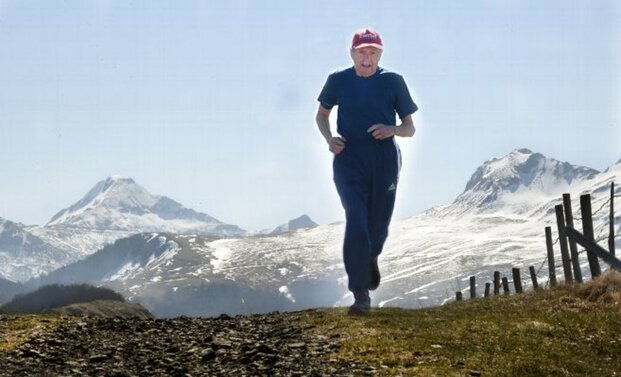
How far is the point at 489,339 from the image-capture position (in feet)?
37.0

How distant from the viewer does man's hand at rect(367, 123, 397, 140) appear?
45.5 ft

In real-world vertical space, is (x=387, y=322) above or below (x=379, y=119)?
below

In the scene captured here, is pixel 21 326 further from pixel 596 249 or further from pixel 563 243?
pixel 563 243

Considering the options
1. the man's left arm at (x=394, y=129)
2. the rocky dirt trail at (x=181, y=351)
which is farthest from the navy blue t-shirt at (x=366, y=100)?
the rocky dirt trail at (x=181, y=351)

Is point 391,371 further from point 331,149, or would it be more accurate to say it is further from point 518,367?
point 331,149

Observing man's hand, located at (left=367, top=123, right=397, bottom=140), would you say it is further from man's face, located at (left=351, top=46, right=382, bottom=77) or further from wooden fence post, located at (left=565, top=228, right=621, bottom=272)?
wooden fence post, located at (left=565, top=228, right=621, bottom=272)

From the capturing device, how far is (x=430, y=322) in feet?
43.5

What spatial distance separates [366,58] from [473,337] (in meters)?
5.29

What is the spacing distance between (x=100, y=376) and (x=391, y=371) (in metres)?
3.42

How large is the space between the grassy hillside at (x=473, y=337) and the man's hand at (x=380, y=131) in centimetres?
304

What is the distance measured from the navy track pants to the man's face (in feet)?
4.14

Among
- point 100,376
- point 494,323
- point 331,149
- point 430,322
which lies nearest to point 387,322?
point 430,322

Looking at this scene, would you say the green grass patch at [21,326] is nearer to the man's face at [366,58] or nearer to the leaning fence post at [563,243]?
the man's face at [366,58]

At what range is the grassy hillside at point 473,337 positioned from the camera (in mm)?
9672
